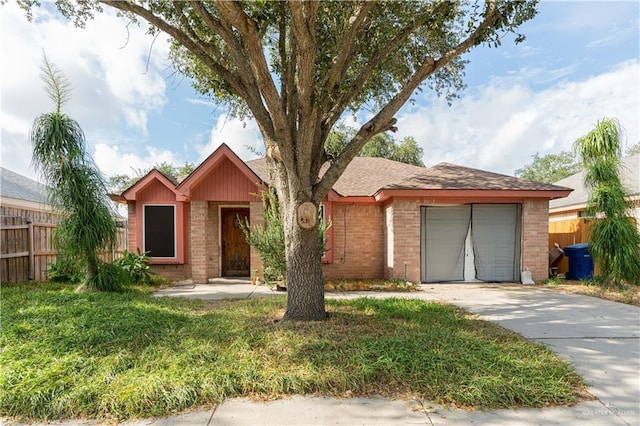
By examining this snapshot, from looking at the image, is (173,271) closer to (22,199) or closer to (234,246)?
(234,246)

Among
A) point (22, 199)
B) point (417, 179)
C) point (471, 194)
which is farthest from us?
point (22, 199)

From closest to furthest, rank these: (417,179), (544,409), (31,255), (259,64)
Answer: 1. (544,409)
2. (259,64)
3. (31,255)
4. (417,179)

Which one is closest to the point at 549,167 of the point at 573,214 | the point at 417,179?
the point at 573,214

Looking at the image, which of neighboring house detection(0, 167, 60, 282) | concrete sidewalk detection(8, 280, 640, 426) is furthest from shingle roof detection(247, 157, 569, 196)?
neighboring house detection(0, 167, 60, 282)

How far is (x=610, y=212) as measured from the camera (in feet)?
28.5

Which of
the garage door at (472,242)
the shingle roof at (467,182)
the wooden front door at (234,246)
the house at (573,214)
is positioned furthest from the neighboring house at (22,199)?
the house at (573,214)

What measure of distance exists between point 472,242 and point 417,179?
2.54 meters

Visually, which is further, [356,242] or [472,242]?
[356,242]

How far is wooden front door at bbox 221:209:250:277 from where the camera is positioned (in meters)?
11.6

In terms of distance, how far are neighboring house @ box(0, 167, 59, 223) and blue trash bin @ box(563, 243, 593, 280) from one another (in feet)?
46.9

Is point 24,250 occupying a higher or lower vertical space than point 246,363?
higher

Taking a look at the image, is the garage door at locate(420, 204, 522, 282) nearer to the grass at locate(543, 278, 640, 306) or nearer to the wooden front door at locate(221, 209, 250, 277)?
the grass at locate(543, 278, 640, 306)

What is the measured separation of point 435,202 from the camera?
10219 millimetres

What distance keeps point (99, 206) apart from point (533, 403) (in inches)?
347
